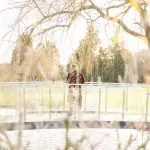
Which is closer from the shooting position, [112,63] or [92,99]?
[92,99]

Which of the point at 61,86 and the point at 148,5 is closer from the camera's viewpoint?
the point at 148,5

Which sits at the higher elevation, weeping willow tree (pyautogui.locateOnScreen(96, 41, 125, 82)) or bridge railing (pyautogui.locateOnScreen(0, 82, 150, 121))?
weeping willow tree (pyautogui.locateOnScreen(96, 41, 125, 82))

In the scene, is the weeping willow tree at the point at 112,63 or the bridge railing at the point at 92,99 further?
the weeping willow tree at the point at 112,63

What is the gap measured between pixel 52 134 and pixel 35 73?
105 inches

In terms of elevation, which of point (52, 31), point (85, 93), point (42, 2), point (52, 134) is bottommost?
point (52, 134)

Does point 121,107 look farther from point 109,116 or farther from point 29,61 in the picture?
point 29,61

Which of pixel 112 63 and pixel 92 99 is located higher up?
pixel 112 63

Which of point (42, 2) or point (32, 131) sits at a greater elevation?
point (42, 2)

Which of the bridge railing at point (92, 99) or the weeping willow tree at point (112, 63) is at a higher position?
the weeping willow tree at point (112, 63)

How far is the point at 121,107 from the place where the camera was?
40.6 ft

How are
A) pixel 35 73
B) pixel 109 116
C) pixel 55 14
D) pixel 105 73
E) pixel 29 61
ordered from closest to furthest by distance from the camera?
pixel 29 61, pixel 35 73, pixel 55 14, pixel 109 116, pixel 105 73

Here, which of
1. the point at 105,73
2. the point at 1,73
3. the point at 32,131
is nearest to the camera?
the point at 1,73

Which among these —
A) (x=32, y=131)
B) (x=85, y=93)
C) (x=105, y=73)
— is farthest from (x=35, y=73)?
(x=105, y=73)

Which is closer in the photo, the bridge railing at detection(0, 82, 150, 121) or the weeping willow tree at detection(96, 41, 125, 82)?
the bridge railing at detection(0, 82, 150, 121)
